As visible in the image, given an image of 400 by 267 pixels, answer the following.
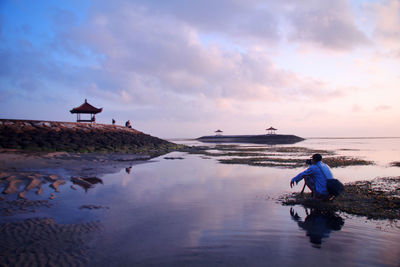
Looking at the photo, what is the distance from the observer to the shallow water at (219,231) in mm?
5402

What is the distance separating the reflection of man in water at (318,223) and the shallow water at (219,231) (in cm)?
3

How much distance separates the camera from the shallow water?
5.40 m

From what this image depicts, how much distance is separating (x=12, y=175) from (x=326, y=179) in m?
14.8

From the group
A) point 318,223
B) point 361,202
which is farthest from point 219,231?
point 361,202

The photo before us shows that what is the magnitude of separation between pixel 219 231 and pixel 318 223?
3.29m

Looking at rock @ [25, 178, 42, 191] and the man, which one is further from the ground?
the man

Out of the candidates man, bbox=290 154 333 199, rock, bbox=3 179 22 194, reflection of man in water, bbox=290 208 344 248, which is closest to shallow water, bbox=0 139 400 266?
reflection of man in water, bbox=290 208 344 248

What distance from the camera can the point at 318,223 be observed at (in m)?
7.67

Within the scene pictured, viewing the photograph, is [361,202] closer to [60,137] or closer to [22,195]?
[22,195]

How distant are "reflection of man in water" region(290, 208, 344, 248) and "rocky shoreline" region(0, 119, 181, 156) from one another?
25583mm

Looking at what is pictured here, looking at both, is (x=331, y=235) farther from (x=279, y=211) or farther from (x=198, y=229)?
(x=198, y=229)

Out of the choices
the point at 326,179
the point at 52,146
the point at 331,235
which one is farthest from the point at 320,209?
the point at 52,146

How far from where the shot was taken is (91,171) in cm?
1689

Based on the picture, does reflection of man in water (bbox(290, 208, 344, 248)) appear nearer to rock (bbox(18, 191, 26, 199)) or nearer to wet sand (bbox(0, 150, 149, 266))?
wet sand (bbox(0, 150, 149, 266))
